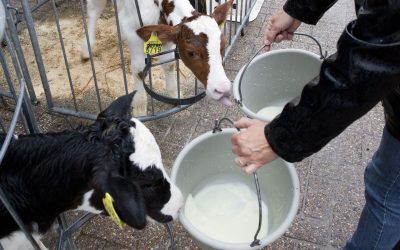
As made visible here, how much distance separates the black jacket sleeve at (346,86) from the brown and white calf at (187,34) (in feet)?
4.44

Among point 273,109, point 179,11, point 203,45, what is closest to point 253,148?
point 203,45

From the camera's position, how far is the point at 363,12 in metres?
1.10

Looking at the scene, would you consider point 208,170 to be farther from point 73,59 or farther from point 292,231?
point 73,59

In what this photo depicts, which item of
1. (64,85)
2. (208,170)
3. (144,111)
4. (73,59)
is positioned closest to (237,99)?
(208,170)

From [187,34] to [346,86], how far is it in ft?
5.50

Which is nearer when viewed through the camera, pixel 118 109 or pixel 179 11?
pixel 118 109

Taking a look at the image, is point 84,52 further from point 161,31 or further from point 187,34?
point 187,34

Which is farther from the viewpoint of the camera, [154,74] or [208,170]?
[154,74]

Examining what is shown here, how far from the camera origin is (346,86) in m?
1.14

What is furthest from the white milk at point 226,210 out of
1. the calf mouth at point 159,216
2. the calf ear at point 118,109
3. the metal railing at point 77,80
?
the metal railing at point 77,80

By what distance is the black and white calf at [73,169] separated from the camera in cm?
164

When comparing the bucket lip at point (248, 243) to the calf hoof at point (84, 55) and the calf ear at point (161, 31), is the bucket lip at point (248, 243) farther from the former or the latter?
the calf hoof at point (84, 55)

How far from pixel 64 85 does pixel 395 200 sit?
2859 mm

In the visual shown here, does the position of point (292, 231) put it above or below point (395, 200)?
below
